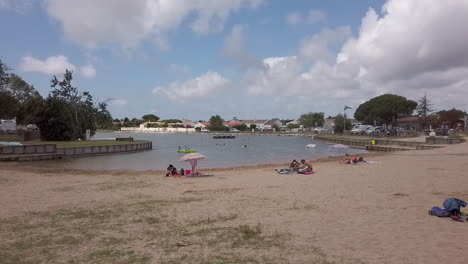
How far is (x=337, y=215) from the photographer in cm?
923

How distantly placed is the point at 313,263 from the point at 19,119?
85905mm

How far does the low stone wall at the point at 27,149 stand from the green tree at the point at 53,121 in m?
15.6

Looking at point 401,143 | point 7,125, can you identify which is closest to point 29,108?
point 7,125

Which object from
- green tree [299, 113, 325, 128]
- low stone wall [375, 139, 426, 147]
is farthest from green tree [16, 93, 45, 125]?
green tree [299, 113, 325, 128]

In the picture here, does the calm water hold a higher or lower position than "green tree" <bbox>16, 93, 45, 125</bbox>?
lower

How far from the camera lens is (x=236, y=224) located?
8.48 metres

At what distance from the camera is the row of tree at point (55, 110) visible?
49906mm

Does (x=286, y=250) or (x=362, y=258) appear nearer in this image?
(x=362, y=258)

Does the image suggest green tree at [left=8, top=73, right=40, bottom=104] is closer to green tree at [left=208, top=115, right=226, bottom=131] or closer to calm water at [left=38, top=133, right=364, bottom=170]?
calm water at [left=38, top=133, right=364, bottom=170]

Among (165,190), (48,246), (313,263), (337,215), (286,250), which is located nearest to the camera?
(313,263)

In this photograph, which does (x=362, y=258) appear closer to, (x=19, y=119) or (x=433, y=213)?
(x=433, y=213)

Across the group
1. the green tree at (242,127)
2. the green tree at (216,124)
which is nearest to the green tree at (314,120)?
the green tree at (242,127)

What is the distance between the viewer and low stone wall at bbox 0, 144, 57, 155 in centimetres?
3259

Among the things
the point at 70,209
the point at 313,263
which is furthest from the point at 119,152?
the point at 313,263
